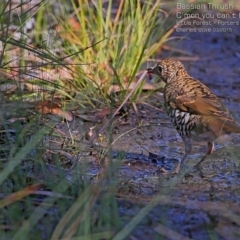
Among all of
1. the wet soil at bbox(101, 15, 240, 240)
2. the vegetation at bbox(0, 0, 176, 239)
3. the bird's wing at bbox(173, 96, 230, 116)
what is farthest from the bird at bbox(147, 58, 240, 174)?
the vegetation at bbox(0, 0, 176, 239)

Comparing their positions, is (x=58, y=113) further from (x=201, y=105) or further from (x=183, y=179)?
(x=183, y=179)

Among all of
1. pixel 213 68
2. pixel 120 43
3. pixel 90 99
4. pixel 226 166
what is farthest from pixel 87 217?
pixel 213 68

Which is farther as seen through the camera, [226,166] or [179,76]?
[179,76]

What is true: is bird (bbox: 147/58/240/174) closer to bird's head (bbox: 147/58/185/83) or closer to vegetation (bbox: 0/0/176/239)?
bird's head (bbox: 147/58/185/83)

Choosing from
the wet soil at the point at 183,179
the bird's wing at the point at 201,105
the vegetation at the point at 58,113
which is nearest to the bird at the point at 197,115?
the bird's wing at the point at 201,105

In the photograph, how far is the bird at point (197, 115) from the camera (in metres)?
6.11

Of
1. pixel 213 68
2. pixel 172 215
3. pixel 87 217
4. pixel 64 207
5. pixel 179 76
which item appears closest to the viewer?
pixel 87 217

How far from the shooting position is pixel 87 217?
402cm

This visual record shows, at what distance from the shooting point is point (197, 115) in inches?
249

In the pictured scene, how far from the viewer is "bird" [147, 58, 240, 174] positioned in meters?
6.11

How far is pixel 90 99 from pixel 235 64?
2.47m

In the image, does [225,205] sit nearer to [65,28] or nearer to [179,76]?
[179,76]

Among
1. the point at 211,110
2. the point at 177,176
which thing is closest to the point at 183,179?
the point at 211,110

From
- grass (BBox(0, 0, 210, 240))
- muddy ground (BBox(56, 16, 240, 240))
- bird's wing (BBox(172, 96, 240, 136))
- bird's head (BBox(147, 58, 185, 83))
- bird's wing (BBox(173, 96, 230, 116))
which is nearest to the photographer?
grass (BBox(0, 0, 210, 240))
